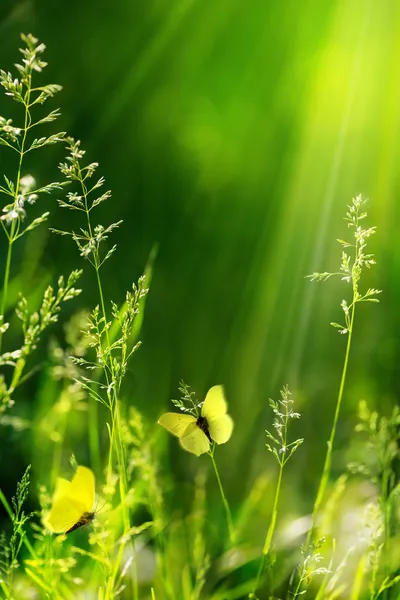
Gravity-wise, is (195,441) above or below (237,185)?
below

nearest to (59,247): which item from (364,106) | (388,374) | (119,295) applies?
(119,295)

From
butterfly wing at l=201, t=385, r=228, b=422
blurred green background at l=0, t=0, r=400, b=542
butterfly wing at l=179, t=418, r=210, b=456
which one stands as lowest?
butterfly wing at l=179, t=418, r=210, b=456

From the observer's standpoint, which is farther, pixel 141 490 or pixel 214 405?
pixel 141 490

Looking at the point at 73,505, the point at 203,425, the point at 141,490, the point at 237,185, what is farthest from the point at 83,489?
the point at 237,185

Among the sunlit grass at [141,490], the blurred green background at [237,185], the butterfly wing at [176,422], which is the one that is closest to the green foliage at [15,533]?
the sunlit grass at [141,490]

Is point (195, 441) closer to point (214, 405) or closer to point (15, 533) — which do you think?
point (214, 405)

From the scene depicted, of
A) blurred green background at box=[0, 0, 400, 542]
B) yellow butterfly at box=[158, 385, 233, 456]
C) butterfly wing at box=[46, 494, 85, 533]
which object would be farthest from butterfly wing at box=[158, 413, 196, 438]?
blurred green background at box=[0, 0, 400, 542]

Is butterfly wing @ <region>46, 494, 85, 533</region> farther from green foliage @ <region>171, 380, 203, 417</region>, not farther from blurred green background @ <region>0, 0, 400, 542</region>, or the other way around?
blurred green background @ <region>0, 0, 400, 542</region>
